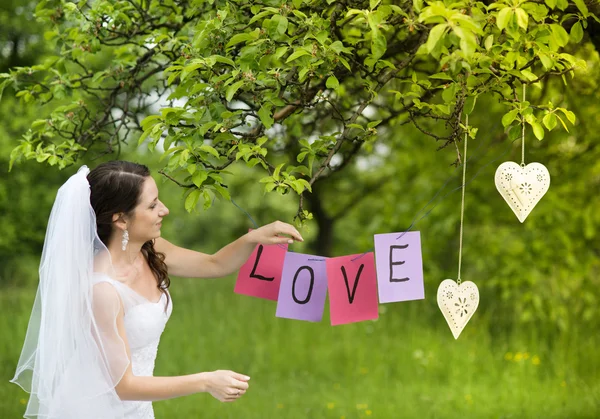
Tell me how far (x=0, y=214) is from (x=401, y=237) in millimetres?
6516

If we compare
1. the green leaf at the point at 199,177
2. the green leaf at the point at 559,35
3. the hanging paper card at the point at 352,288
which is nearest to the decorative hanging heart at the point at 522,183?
the green leaf at the point at 559,35

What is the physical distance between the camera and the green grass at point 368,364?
5.21 metres

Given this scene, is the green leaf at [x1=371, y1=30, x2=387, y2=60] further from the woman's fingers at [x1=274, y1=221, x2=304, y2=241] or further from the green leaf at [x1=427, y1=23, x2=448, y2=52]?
the woman's fingers at [x1=274, y1=221, x2=304, y2=241]

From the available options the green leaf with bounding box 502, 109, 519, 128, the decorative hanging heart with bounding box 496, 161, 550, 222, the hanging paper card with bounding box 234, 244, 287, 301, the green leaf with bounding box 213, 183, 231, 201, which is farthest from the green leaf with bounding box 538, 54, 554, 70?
the hanging paper card with bounding box 234, 244, 287, 301

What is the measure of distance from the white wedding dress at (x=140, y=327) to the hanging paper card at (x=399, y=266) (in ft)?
3.05

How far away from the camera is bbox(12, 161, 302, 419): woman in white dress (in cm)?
267

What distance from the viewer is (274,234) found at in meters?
2.91

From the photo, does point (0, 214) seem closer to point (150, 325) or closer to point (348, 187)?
point (348, 187)

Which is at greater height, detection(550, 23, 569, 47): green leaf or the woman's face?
detection(550, 23, 569, 47): green leaf

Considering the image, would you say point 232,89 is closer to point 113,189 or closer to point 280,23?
point 280,23

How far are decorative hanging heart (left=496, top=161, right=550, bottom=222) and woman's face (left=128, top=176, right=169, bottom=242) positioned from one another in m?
1.33

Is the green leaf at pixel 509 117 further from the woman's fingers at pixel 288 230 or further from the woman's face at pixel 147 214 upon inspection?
the woman's face at pixel 147 214

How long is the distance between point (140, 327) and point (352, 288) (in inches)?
34.7

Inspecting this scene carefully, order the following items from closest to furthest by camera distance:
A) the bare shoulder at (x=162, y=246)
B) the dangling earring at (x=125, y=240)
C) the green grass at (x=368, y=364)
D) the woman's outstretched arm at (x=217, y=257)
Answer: the dangling earring at (x=125, y=240), the woman's outstretched arm at (x=217, y=257), the bare shoulder at (x=162, y=246), the green grass at (x=368, y=364)
